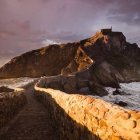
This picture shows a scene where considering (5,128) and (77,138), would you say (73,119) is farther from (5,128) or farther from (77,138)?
(5,128)

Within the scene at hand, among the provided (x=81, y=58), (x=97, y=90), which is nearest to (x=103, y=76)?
(x=97, y=90)

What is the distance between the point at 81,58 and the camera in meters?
82.4

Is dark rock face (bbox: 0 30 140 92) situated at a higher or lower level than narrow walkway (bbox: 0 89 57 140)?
higher

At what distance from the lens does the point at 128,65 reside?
9044 centimetres

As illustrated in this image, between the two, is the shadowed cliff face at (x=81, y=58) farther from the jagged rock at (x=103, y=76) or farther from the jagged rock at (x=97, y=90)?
the jagged rock at (x=97, y=90)

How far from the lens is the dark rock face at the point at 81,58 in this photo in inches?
3255

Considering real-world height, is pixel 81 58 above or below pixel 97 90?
above

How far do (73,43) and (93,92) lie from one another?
4211cm

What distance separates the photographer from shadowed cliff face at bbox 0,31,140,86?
82.8m

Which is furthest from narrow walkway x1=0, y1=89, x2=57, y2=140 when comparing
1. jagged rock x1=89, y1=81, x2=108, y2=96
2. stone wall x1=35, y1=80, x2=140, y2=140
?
jagged rock x1=89, y1=81, x2=108, y2=96

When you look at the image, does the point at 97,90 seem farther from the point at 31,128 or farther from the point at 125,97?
the point at 31,128

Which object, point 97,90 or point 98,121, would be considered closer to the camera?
point 98,121

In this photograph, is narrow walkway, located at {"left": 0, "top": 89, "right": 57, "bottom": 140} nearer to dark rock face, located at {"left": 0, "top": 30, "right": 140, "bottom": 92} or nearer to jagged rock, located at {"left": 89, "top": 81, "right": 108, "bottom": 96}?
jagged rock, located at {"left": 89, "top": 81, "right": 108, "bottom": 96}

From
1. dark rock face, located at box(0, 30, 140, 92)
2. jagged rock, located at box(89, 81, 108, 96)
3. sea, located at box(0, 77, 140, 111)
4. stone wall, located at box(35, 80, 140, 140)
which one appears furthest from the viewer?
dark rock face, located at box(0, 30, 140, 92)
